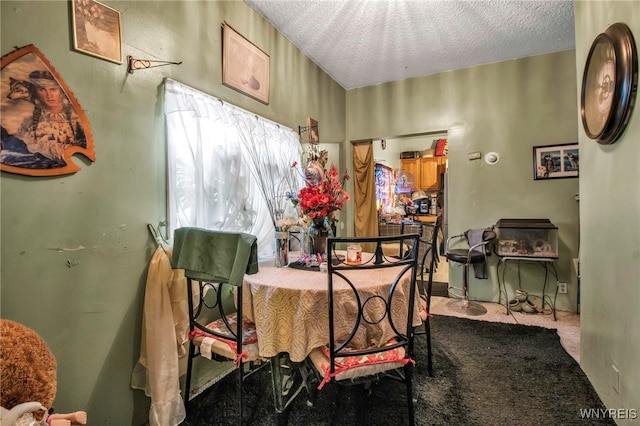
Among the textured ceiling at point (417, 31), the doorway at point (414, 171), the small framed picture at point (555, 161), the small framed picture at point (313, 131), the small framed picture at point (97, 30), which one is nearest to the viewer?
the small framed picture at point (97, 30)

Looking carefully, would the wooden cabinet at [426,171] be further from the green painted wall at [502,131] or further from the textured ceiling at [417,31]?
the textured ceiling at [417,31]

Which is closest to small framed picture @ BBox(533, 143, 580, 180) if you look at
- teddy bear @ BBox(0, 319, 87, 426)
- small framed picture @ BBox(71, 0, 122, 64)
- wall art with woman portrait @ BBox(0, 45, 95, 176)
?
small framed picture @ BBox(71, 0, 122, 64)

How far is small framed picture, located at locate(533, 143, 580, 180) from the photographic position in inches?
126

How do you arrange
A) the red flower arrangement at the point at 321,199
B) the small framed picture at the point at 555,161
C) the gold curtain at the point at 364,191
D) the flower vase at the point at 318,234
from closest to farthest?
the red flower arrangement at the point at 321,199 < the flower vase at the point at 318,234 < the small framed picture at the point at 555,161 < the gold curtain at the point at 364,191

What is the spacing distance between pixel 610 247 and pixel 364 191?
2.90 meters

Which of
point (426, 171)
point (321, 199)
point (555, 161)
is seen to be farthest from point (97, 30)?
point (426, 171)

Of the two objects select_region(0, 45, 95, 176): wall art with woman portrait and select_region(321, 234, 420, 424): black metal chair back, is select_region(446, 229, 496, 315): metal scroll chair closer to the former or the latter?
select_region(321, 234, 420, 424): black metal chair back

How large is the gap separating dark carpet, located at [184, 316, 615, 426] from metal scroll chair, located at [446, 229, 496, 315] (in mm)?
946

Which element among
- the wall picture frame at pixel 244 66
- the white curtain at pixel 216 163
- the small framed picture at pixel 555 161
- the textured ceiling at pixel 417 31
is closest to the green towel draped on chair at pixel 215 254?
the white curtain at pixel 216 163

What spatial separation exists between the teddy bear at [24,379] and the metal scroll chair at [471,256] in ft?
10.8

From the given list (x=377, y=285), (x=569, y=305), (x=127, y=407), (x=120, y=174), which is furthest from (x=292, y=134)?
(x=569, y=305)

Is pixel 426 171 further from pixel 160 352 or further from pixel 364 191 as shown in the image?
pixel 160 352

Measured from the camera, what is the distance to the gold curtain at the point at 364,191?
4281 millimetres

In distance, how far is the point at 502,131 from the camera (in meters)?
3.48
